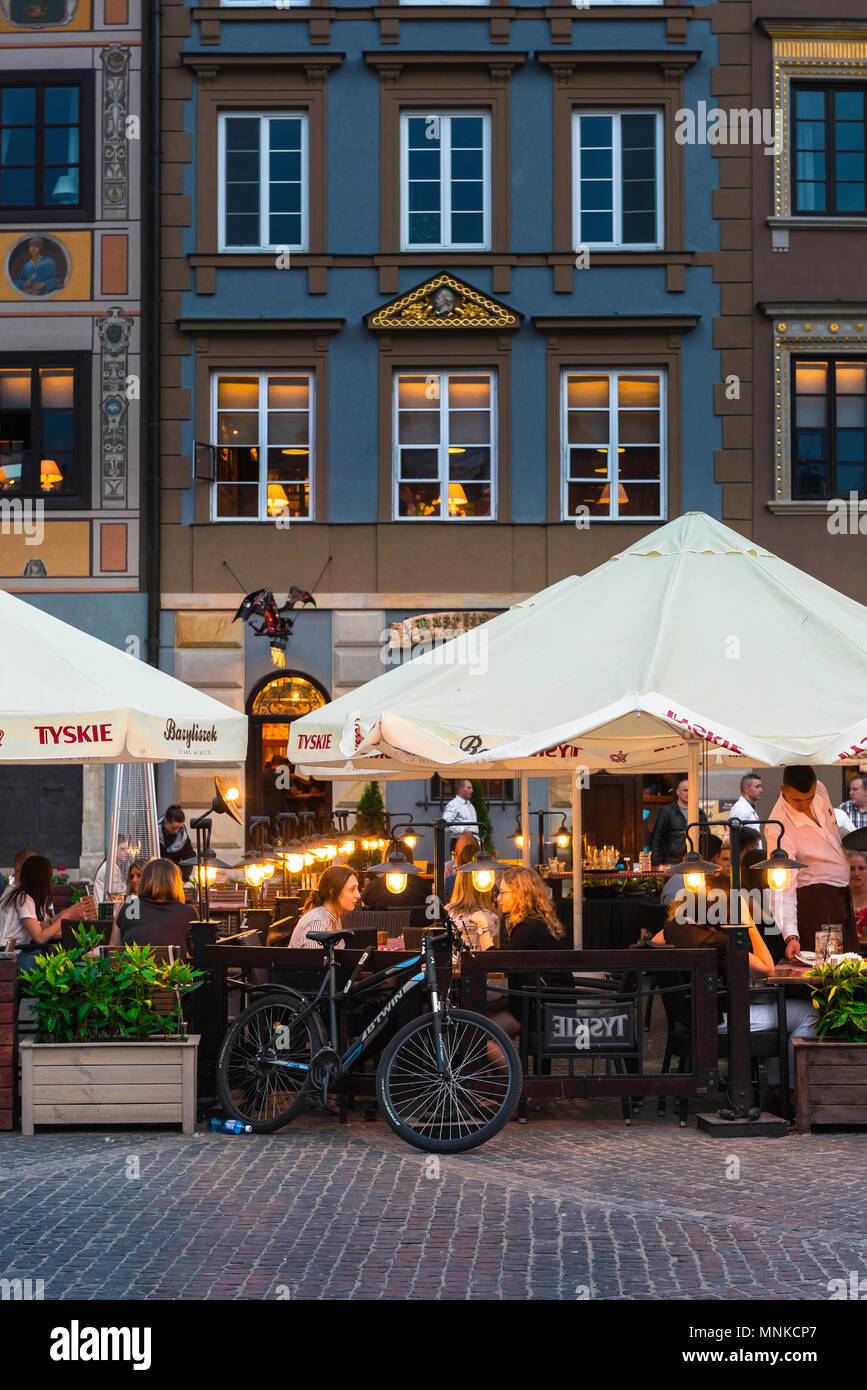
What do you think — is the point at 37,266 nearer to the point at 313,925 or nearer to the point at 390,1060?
the point at 313,925

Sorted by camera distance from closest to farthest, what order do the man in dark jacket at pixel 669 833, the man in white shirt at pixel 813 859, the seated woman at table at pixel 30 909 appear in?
the man in white shirt at pixel 813 859, the seated woman at table at pixel 30 909, the man in dark jacket at pixel 669 833

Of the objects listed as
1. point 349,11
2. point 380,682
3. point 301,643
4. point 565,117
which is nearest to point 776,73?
point 565,117

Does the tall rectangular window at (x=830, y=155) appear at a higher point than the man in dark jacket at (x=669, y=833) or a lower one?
higher

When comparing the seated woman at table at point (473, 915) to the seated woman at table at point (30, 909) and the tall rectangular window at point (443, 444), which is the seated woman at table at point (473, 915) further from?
the tall rectangular window at point (443, 444)

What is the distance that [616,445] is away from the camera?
75.7 feet

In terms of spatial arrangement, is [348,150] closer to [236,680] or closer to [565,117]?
[565,117]

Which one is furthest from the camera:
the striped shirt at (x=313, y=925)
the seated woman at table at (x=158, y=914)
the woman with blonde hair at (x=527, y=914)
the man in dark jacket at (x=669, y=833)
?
the man in dark jacket at (x=669, y=833)

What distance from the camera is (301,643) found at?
22.7 m

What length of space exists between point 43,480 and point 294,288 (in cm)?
420

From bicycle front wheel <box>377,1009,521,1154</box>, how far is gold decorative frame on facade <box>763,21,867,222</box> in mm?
16923

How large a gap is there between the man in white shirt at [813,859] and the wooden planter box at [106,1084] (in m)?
3.98

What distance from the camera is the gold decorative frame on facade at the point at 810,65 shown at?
23062 millimetres

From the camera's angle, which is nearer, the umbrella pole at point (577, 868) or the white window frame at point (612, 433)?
the umbrella pole at point (577, 868)

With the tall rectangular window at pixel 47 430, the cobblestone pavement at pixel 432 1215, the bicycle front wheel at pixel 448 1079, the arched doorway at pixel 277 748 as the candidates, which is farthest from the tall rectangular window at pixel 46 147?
the bicycle front wheel at pixel 448 1079
